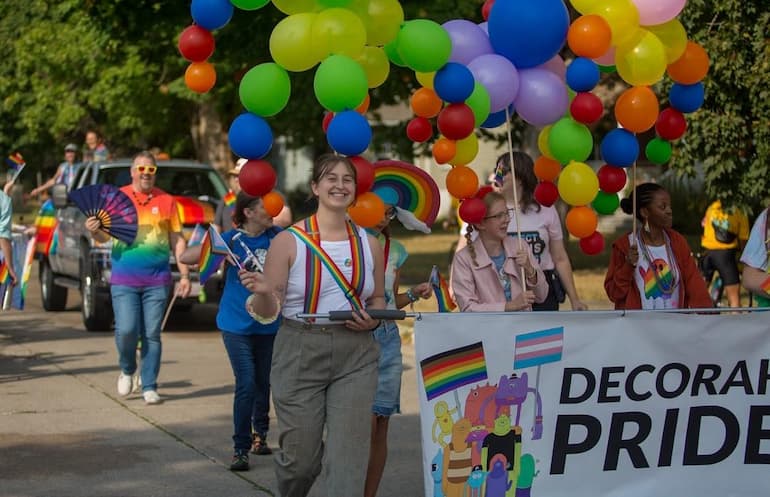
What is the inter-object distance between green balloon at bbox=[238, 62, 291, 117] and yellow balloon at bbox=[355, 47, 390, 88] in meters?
0.77

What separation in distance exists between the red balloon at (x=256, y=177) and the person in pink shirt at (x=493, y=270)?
1.07 metres

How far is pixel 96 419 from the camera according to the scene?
994cm

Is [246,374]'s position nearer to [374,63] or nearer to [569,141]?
[374,63]

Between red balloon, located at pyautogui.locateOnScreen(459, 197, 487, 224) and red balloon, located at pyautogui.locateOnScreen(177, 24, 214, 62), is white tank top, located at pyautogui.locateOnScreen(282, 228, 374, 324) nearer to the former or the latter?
red balloon, located at pyautogui.locateOnScreen(459, 197, 487, 224)

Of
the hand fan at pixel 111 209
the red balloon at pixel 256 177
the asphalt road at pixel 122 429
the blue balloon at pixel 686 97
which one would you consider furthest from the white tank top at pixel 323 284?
the hand fan at pixel 111 209

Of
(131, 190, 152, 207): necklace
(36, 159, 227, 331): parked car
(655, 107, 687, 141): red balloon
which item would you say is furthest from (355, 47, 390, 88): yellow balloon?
(36, 159, 227, 331): parked car

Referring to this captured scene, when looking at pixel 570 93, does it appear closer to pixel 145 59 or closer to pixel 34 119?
pixel 145 59

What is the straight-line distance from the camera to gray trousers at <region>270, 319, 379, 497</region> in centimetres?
592

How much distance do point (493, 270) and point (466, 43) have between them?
131 centimetres

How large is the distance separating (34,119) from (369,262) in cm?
2722

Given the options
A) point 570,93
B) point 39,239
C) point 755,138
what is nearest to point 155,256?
point 570,93

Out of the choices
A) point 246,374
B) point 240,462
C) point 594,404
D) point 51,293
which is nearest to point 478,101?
point 594,404

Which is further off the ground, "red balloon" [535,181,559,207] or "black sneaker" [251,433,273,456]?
"red balloon" [535,181,559,207]

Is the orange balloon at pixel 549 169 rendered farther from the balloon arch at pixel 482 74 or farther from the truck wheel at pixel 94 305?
the truck wheel at pixel 94 305
